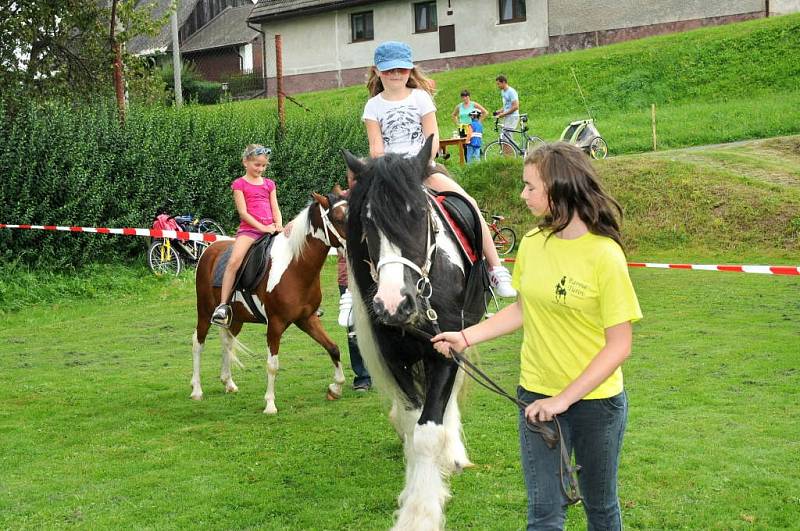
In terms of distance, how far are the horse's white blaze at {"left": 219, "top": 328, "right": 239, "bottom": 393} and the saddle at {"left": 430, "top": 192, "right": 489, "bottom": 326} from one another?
3.63 metres

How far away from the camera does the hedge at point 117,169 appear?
14.6 meters

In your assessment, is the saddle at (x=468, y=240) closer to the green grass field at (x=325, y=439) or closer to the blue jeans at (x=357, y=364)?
the green grass field at (x=325, y=439)

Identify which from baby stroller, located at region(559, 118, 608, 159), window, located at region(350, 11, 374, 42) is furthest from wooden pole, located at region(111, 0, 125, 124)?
window, located at region(350, 11, 374, 42)

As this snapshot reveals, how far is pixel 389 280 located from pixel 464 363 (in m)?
0.62

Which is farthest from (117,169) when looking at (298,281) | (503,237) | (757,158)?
(757,158)

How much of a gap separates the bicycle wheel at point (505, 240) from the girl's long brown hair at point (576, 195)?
47.9 ft

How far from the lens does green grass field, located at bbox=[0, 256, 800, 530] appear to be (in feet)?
16.9

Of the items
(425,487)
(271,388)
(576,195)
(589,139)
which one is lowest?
(271,388)

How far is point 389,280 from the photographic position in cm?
427

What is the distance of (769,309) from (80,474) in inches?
338

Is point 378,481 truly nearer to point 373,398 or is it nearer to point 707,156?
point 373,398

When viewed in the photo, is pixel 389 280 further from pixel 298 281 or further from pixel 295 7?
pixel 295 7

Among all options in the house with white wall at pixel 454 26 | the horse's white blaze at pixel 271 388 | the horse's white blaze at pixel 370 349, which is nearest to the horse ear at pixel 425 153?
the horse's white blaze at pixel 370 349

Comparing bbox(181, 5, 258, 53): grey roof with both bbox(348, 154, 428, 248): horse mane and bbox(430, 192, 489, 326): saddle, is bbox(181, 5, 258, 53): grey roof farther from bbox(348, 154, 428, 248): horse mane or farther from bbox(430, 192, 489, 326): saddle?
bbox(348, 154, 428, 248): horse mane
